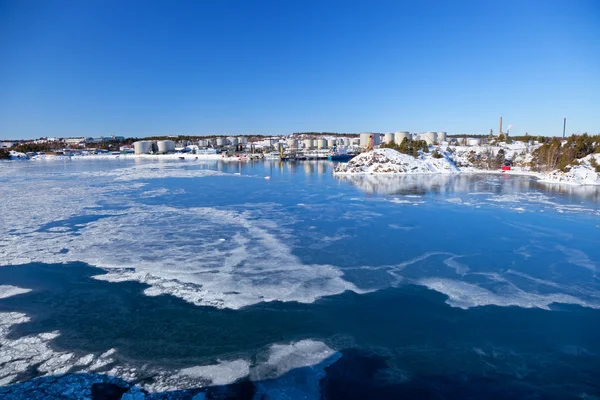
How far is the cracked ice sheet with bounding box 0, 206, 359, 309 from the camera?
6.90m

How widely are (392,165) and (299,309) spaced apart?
1289 inches

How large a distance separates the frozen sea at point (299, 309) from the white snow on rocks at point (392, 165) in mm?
24258

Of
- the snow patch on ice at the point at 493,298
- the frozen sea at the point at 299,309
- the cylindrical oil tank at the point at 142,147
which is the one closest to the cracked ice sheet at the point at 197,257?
the frozen sea at the point at 299,309

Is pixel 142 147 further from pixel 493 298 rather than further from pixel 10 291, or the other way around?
pixel 493 298

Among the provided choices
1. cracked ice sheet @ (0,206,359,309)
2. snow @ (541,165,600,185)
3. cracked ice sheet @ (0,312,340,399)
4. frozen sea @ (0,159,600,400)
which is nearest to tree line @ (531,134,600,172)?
snow @ (541,165,600,185)

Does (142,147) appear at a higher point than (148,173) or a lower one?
higher

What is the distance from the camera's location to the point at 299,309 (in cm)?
618

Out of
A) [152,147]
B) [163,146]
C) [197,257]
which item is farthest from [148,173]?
[152,147]

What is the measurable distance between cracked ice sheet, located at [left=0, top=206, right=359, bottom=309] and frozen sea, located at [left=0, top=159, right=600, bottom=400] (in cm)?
6

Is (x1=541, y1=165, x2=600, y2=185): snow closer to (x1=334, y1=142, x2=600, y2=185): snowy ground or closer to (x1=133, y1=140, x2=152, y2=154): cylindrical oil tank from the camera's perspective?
(x1=334, y1=142, x2=600, y2=185): snowy ground

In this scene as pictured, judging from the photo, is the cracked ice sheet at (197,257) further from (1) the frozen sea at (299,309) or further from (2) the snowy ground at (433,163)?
(2) the snowy ground at (433,163)

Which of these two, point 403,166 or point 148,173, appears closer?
point 148,173

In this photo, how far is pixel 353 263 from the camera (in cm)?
849

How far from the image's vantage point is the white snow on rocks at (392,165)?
121 feet
